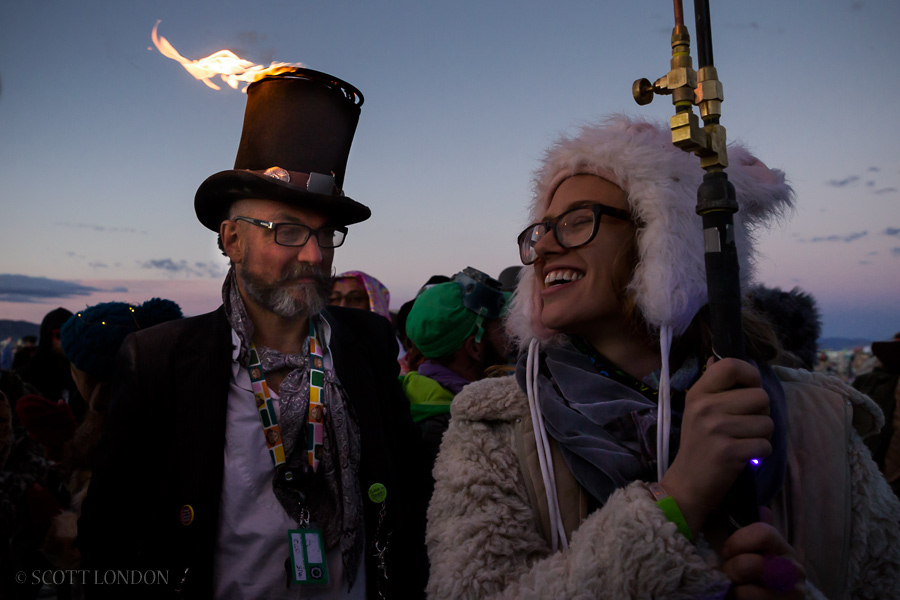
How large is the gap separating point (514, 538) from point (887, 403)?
4.30m

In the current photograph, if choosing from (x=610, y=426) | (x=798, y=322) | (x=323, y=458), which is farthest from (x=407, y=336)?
(x=798, y=322)

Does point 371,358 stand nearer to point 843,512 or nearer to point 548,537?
point 548,537

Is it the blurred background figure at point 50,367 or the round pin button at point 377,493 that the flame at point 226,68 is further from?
the blurred background figure at point 50,367

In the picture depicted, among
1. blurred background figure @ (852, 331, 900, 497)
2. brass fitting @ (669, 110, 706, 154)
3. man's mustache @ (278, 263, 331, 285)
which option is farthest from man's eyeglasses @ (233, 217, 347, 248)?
blurred background figure @ (852, 331, 900, 497)

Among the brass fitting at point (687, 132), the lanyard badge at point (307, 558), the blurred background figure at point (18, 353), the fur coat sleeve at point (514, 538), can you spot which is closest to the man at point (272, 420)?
the lanyard badge at point (307, 558)

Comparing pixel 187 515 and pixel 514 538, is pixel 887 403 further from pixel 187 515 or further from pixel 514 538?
pixel 187 515

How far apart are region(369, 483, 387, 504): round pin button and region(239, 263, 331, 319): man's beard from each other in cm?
85

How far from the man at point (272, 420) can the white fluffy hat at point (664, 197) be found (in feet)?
3.78

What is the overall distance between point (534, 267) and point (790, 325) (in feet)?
8.84

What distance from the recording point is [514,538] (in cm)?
148

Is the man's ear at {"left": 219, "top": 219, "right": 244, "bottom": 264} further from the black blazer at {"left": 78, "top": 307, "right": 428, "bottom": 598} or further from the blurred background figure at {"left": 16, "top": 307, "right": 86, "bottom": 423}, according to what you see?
the blurred background figure at {"left": 16, "top": 307, "right": 86, "bottom": 423}

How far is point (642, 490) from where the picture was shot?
4.42ft

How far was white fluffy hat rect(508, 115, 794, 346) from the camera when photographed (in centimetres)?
156

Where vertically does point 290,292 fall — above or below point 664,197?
below
